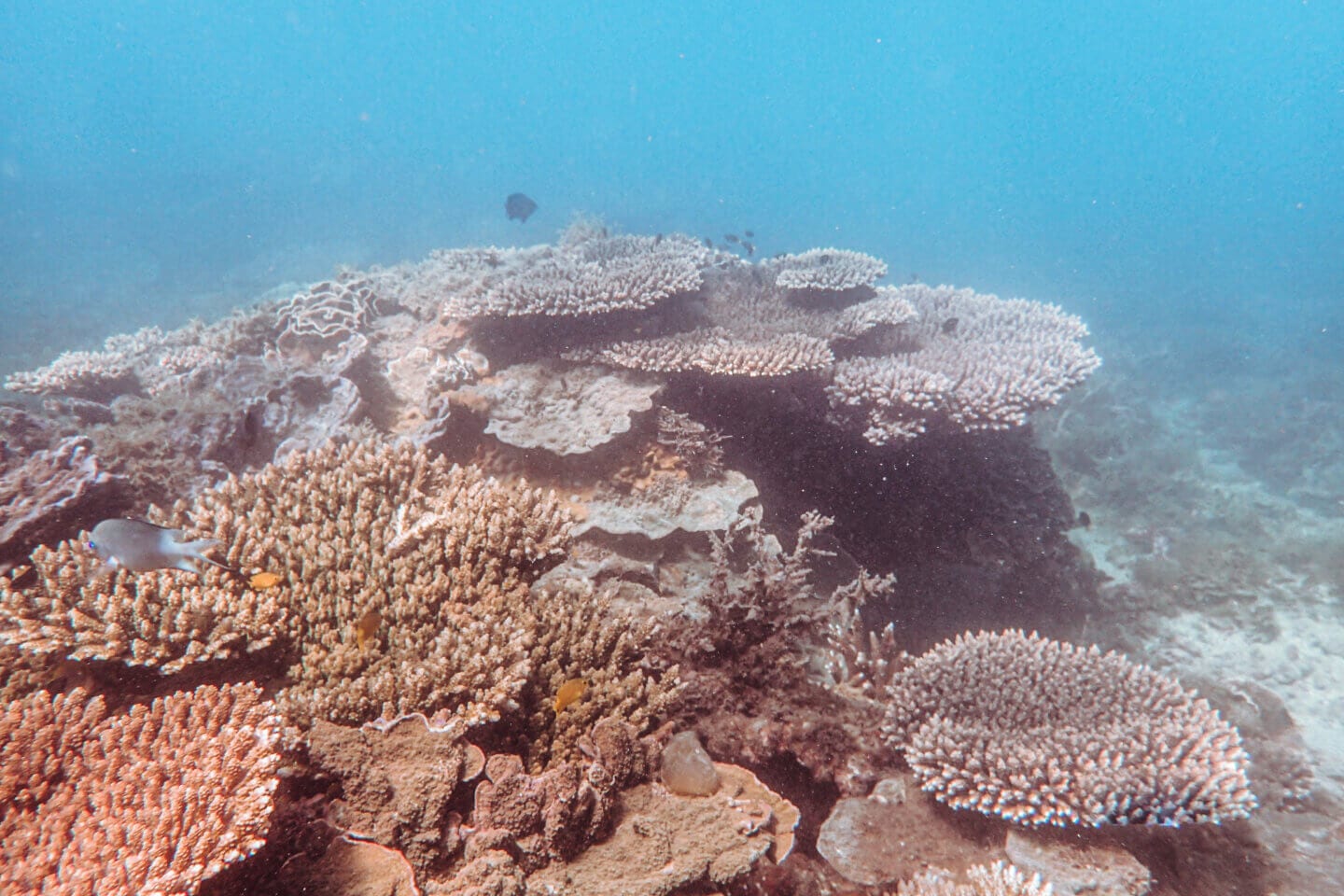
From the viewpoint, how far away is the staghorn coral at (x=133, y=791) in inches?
72.2

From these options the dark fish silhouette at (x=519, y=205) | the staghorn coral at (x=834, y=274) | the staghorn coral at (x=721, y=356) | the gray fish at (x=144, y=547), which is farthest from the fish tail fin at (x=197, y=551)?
the dark fish silhouette at (x=519, y=205)

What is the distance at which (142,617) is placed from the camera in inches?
114

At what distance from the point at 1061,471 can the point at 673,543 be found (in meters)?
14.5

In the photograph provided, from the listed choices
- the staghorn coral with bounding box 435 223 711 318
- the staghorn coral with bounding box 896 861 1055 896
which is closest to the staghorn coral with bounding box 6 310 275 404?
the staghorn coral with bounding box 435 223 711 318

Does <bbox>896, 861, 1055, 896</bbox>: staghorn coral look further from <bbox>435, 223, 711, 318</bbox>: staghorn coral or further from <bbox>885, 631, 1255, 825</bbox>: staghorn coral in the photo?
<bbox>435, 223, 711, 318</bbox>: staghorn coral

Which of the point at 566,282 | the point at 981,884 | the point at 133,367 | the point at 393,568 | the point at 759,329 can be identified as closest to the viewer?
the point at 981,884

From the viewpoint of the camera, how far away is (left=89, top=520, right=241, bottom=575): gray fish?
292 cm

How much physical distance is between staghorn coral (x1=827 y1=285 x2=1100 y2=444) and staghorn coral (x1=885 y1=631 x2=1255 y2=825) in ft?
8.64

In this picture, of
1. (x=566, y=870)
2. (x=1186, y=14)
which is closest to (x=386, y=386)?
(x=566, y=870)

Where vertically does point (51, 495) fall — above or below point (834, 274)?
below

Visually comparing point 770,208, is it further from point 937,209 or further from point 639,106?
point 639,106

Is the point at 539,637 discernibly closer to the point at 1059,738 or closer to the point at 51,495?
the point at 1059,738

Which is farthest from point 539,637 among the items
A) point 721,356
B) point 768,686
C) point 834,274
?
point 834,274

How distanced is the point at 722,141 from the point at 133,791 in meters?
128
